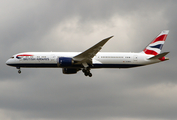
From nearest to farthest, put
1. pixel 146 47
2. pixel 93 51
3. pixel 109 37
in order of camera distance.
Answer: pixel 109 37
pixel 93 51
pixel 146 47

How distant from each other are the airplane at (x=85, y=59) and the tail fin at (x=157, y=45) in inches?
70.7

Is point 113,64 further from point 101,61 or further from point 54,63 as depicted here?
point 54,63

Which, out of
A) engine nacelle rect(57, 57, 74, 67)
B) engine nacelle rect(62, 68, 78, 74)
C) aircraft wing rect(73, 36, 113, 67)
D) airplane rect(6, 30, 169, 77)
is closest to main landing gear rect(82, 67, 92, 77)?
airplane rect(6, 30, 169, 77)

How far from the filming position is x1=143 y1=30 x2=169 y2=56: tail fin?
252ft

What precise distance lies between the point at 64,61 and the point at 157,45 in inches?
790

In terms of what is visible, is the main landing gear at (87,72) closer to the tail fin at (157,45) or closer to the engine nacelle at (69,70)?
the engine nacelle at (69,70)

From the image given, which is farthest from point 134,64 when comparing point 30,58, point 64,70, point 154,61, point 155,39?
point 30,58

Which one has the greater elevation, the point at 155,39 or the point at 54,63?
the point at 155,39

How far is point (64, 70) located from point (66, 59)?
26.2 feet

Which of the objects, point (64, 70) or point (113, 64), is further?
point (64, 70)

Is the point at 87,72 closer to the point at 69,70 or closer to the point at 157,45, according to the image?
the point at 69,70

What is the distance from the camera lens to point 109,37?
64.4 m

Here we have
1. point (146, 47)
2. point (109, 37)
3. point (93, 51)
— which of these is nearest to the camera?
point (109, 37)

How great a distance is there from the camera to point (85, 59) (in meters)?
70.9
